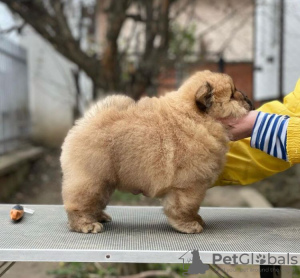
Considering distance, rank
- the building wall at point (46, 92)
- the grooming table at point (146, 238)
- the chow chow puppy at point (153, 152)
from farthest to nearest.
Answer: the building wall at point (46, 92), the chow chow puppy at point (153, 152), the grooming table at point (146, 238)

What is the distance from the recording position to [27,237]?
2.37 metres

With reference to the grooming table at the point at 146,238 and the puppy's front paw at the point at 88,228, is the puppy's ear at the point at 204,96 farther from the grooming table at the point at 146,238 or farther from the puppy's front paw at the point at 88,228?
the puppy's front paw at the point at 88,228

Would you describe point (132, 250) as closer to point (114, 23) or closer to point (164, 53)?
point (114, 23)

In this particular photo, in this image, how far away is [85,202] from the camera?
2.48 m

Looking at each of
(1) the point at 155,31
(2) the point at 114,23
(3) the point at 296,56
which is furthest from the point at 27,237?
(3) the point at 296,56

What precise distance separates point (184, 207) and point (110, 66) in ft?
Result: 11.5

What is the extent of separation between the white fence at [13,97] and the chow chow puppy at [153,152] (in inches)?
208

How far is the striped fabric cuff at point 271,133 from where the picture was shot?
100 inches

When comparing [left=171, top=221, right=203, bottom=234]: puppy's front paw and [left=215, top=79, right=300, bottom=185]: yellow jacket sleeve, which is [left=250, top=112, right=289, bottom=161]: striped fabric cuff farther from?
[left=171, top=221, right=203, bottom=234]: puppy's front paw

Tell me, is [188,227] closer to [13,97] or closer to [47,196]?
[47,196]

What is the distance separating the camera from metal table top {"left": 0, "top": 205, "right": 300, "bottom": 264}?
2066mm

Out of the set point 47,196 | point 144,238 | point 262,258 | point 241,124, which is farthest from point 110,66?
point 262,258

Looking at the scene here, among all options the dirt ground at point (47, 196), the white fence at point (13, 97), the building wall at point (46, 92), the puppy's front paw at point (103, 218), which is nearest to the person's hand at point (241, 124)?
the puppy's front paw at point (103, 218)

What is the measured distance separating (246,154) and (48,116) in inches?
279
